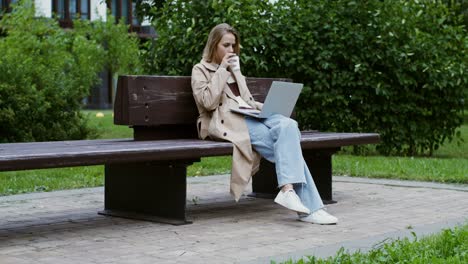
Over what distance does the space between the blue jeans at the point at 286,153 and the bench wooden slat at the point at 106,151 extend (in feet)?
0.94

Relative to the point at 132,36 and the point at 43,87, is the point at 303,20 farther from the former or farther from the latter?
the point at 132,36

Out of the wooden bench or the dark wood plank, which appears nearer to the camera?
the wooden bench

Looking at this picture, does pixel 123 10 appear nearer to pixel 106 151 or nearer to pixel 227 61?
pixel 227 61

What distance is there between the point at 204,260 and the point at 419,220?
86.2 inches

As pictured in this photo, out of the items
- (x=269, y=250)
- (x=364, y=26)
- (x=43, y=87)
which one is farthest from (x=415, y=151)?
(x=269, y=250)

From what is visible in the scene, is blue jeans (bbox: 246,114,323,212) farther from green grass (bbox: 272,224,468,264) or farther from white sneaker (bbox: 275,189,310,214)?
green grass (bbox: 272,224,468,264)

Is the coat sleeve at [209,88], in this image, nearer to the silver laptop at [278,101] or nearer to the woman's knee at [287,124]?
the silver laptop at [278,101]

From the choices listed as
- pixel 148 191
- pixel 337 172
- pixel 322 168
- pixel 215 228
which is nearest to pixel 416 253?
pixel 215 228

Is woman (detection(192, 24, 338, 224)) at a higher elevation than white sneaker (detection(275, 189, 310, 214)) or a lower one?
higher

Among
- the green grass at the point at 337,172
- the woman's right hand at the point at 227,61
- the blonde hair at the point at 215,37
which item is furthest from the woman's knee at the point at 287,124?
the green grass at the point at 337,172

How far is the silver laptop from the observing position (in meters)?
7.11

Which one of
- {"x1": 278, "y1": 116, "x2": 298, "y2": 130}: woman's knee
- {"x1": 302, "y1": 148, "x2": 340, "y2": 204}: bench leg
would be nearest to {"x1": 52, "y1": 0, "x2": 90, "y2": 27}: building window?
{"x1": 302, "y1": 148, "x2": 340, "y2": 204}: bench leg

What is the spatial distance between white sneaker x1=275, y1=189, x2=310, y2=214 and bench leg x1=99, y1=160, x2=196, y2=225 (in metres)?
0.71

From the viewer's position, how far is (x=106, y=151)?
596cm
